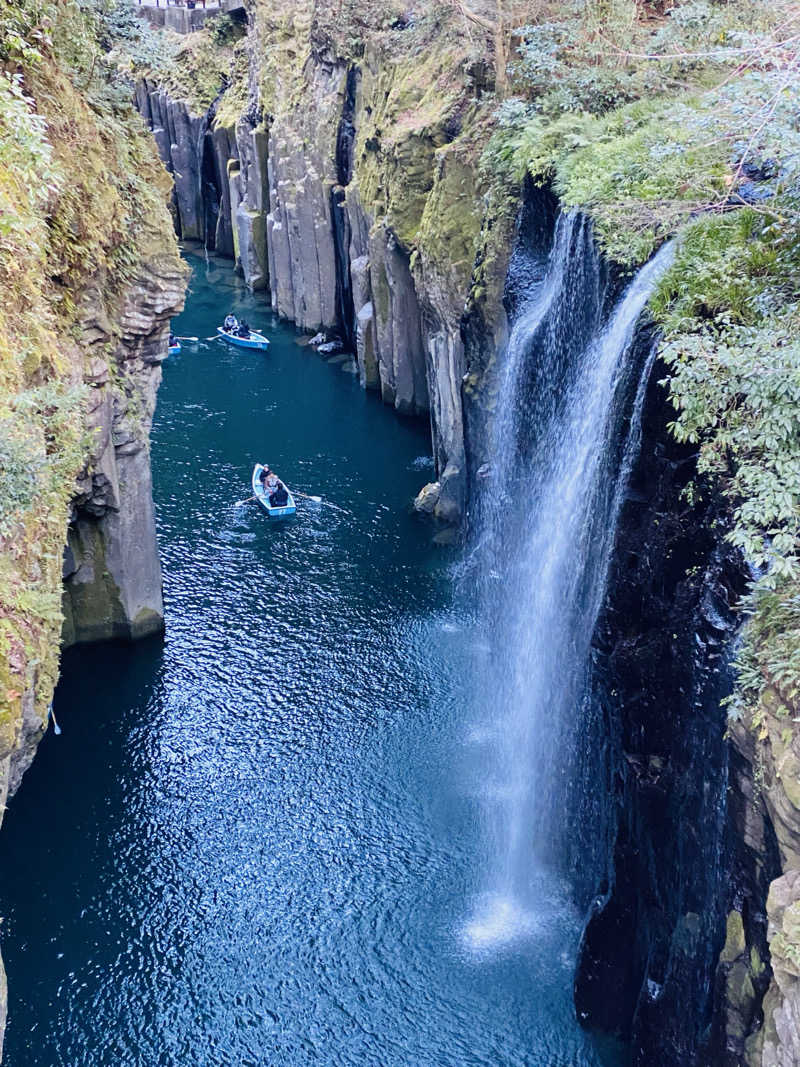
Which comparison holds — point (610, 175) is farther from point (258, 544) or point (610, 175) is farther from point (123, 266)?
point (258, 544)

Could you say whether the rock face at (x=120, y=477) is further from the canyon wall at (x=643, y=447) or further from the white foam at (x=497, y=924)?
the white foam at (x=497, y=924)

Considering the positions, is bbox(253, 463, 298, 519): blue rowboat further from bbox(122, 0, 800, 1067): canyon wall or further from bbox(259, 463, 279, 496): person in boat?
bbox(122, 0, 800, 1067): canyon wall

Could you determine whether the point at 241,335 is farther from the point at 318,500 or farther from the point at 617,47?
the point at 617,47

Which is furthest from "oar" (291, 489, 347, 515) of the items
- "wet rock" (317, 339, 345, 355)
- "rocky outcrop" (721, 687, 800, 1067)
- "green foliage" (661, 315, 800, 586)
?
"rocky outcrop" (721, 687, 800, 1067)

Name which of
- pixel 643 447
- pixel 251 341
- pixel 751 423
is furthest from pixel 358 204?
pixel 751 423

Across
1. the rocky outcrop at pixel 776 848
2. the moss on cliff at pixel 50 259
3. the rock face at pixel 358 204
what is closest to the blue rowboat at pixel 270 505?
the rock face at pixel 358 204

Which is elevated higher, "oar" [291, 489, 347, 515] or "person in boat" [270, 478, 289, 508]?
"person in boat" [270, 478, 289, 508]
